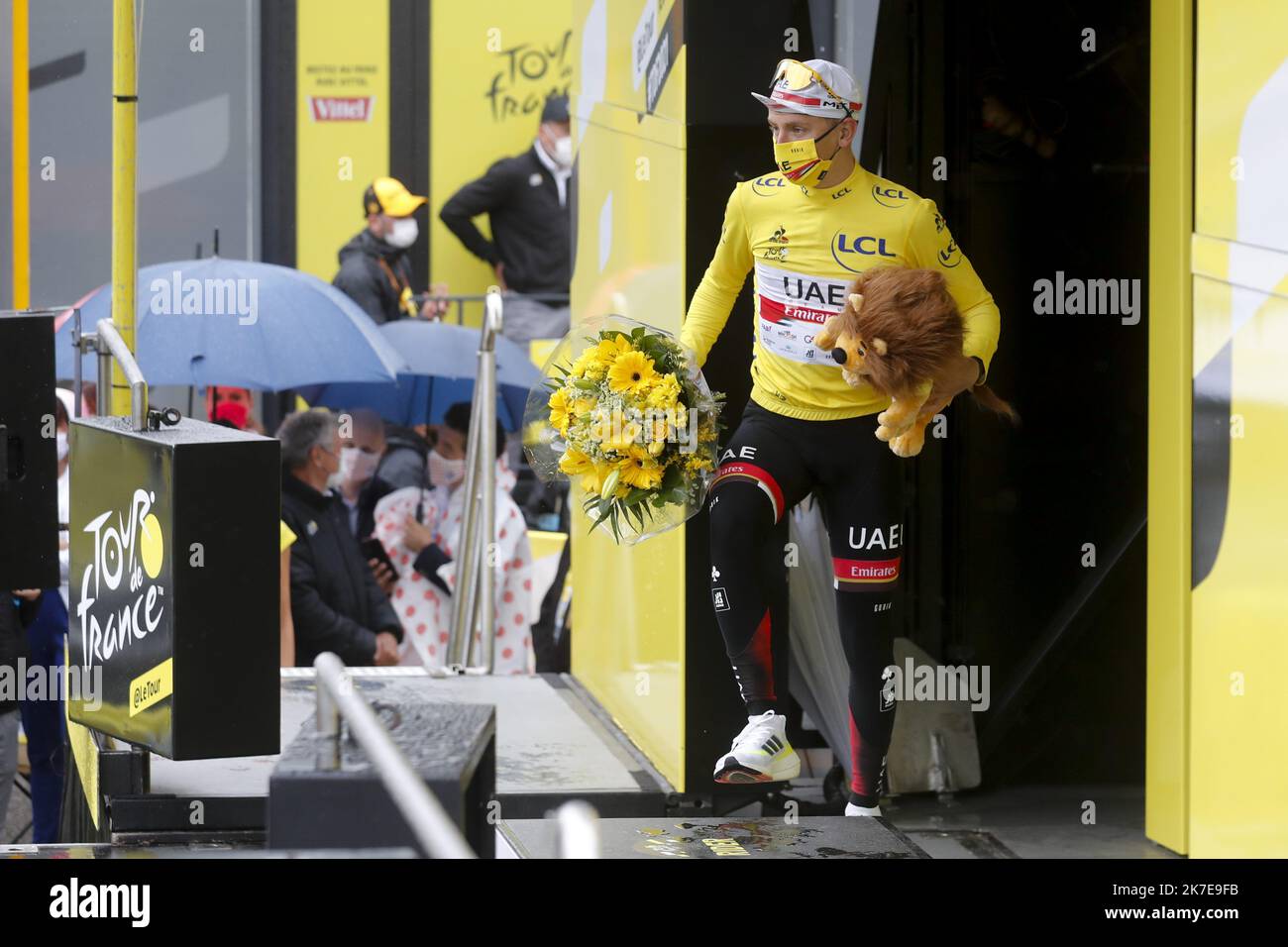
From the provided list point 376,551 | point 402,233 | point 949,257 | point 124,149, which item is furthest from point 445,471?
point 949,257

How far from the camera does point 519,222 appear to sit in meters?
11.0

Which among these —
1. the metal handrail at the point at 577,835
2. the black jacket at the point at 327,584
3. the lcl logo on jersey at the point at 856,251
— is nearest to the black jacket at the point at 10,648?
the black jacket at the point at 327,584

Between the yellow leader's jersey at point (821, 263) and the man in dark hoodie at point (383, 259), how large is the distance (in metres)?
6.03

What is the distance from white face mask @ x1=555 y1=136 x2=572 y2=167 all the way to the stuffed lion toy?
6.61 m

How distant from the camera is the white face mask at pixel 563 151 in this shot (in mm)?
10625

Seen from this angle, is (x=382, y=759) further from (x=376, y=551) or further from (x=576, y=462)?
(x=376, y=551)

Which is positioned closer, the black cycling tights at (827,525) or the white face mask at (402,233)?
the black cycling tights at (827,525)

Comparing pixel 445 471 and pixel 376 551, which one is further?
pixel 445 471

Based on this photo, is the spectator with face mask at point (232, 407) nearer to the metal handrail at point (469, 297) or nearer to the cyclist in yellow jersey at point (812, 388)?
the metal handrail at point (469, 297)

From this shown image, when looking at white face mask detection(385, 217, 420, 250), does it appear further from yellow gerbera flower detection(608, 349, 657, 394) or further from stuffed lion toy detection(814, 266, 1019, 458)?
stuffed lion toy detection(814, 266, 1019, 458)

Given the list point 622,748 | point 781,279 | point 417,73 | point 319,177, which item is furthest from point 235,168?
point 781,279

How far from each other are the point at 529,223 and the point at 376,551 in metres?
3.23
